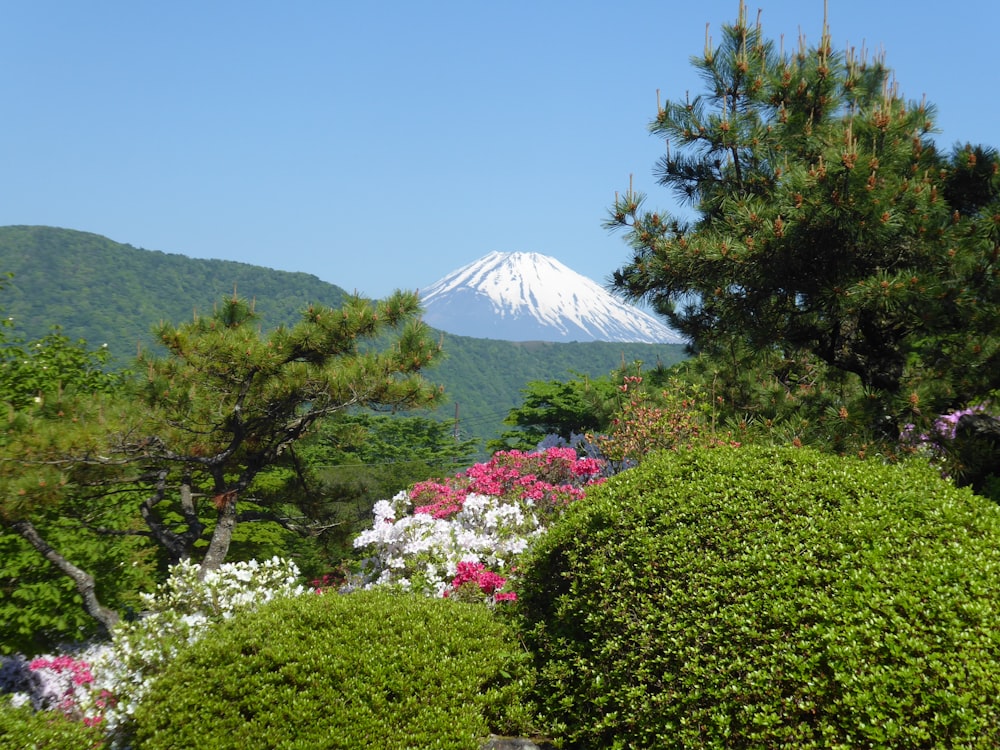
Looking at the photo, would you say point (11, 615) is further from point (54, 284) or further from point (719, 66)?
point (54, 284)

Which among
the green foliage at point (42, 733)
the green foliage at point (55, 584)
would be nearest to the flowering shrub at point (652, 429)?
the green foliage at point (42, 733)

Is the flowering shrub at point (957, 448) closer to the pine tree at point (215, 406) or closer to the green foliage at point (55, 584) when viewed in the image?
the pine tree at point (215, 406)

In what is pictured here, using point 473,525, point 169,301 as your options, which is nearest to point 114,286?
point 169,301

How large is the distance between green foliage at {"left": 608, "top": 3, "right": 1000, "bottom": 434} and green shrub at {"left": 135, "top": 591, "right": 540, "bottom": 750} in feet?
16.6

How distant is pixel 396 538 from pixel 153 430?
6.07m

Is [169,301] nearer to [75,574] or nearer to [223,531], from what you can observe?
[223,531]

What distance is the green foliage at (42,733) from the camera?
14.8 ft

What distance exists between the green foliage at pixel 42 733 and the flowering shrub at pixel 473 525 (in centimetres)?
226

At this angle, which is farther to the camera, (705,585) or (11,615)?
(11,615)

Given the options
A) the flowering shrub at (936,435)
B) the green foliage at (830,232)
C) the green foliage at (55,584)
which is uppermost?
the green foliage at (830,232)

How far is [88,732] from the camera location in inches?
188

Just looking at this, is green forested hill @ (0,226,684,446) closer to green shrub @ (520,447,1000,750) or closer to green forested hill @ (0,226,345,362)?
green forested hill @ (0,226,345,362)

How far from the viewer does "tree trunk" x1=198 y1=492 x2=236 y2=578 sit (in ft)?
42.8

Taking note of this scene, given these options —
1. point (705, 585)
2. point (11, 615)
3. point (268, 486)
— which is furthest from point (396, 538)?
point (268, 486)
